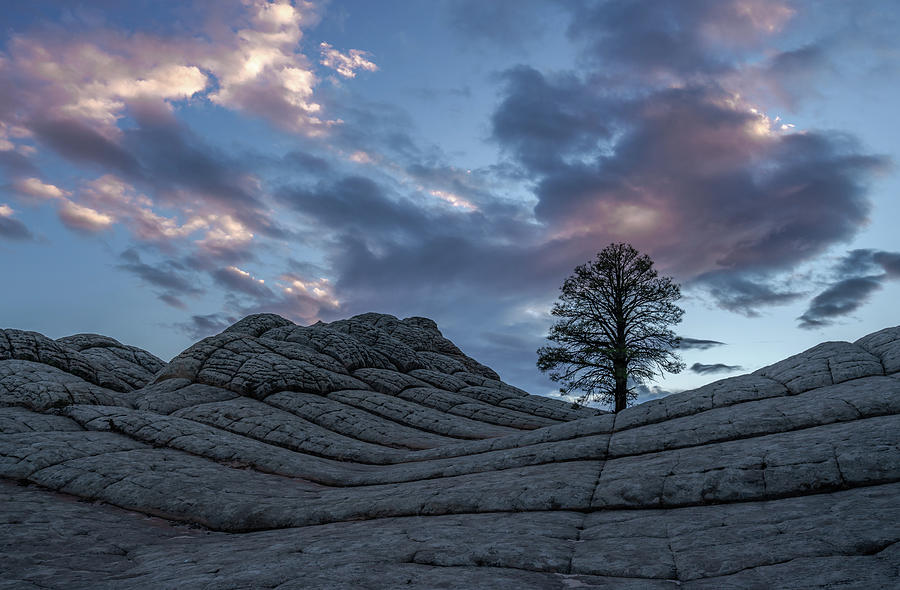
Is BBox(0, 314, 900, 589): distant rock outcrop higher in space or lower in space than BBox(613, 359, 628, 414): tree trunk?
lower

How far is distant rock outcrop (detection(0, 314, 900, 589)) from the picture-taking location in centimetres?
700

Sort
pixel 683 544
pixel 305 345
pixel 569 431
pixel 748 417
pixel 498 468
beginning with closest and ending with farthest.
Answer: pixel 683 544
pixel 748 417
pixel 498 468
pixel 569 431
pixel 305 345

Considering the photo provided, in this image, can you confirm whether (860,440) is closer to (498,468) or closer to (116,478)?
(498,468)

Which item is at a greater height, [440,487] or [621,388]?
[621,388]

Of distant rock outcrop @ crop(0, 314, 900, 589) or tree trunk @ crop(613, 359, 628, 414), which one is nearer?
distant rock outcrop @ crop(0, 314, 900, 589)

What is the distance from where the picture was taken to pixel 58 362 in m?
23.6

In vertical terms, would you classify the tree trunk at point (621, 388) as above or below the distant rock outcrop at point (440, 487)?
above

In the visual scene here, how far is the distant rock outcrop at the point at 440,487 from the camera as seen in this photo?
7.00 m

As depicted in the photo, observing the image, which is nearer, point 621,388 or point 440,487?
point 440,487

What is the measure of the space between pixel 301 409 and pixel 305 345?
26.6 feet

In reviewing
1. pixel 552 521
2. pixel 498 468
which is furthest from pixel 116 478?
pixel 552 521

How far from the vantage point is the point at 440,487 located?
1276cm

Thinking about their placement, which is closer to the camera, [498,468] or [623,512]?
[623,512]

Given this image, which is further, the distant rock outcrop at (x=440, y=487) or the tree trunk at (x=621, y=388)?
the tree trunk at (x=621, y=388)
